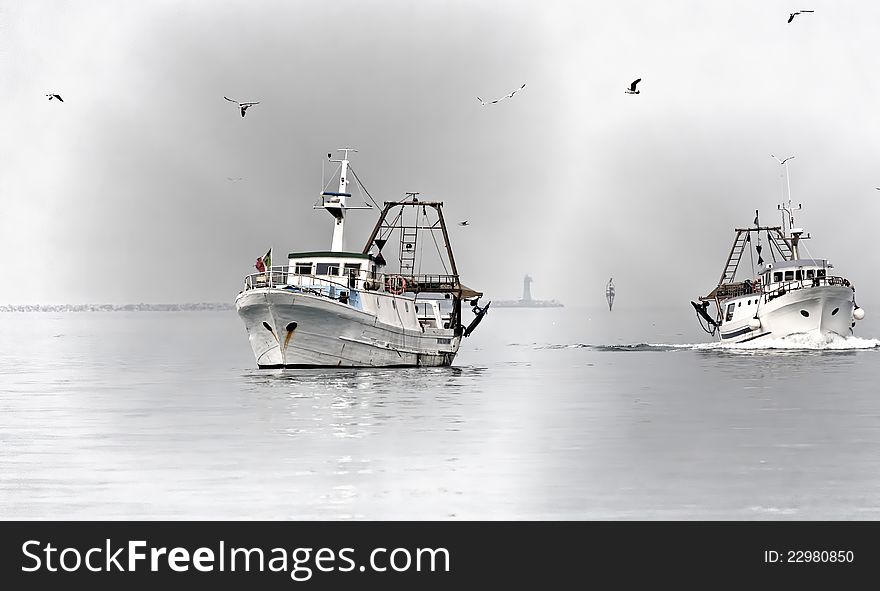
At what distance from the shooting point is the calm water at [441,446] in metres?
22.5

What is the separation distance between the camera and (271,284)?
191ft

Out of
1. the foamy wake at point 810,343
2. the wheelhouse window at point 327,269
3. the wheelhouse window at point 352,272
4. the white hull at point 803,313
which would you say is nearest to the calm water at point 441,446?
the wheelhouse window at point 352,272

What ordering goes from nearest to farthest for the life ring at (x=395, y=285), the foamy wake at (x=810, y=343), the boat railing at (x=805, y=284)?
the life ring at (x=395, y=285)
the boat railing at (x=805, y=284)
the foamy wake at (x=810, y=343)

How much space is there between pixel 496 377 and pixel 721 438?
32670mm

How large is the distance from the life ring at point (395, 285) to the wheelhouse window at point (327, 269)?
495 centimetres

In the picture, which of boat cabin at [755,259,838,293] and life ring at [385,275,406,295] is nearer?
life ring at [385,275,406,295]

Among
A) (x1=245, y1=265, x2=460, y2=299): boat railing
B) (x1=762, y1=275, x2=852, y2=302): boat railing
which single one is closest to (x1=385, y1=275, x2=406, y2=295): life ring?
(x1=245, y1=265, x2=460, y2=299): boat railing

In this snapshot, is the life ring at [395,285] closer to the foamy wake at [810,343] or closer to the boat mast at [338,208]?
the boat mast at [338,208]

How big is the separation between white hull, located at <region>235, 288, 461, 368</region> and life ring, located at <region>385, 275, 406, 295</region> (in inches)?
67.1

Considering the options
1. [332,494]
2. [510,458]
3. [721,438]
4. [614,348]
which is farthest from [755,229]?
[332,494]

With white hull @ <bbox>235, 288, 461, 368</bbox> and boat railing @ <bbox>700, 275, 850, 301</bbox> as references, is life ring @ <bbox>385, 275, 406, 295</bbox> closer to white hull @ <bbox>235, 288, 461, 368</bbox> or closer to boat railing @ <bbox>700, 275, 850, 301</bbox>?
white hull @ <bbox>235, 288, 461, 368</bbox>

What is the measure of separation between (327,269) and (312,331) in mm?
5120

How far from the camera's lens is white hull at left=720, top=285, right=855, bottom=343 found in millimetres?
90875

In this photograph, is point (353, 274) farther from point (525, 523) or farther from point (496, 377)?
point (525, 523)
